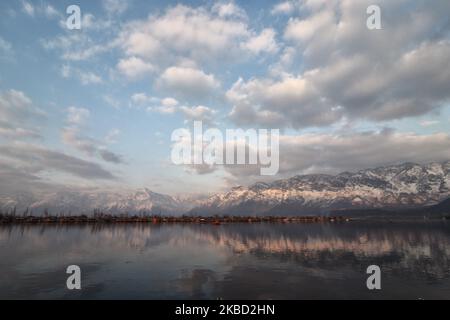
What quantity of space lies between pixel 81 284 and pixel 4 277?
15.2 meters

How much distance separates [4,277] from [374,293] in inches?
2320

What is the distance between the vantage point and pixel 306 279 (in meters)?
49.9
